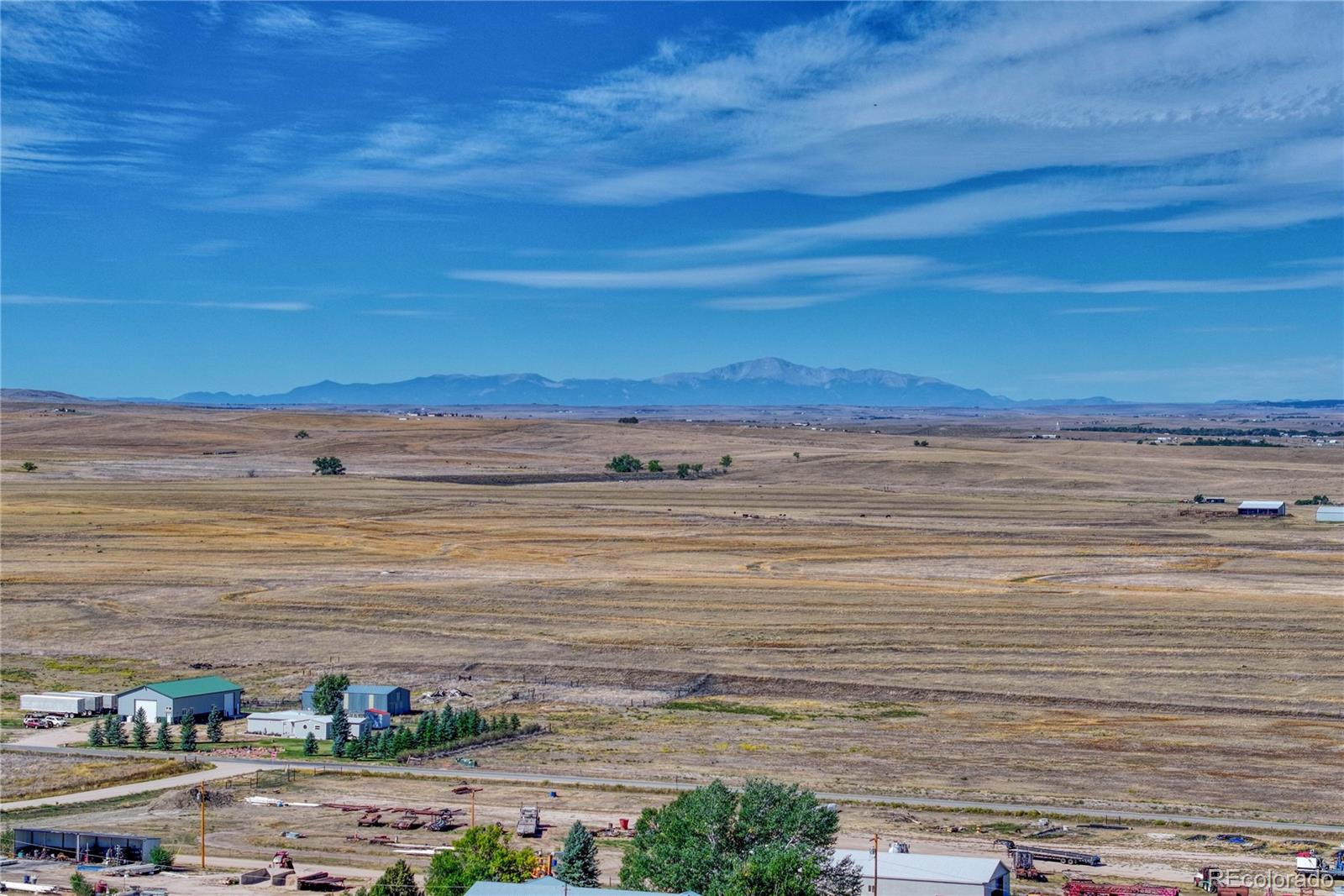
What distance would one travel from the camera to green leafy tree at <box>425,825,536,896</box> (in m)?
28.6

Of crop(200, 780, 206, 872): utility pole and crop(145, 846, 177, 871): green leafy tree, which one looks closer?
crop(145, 846, 177, 871): green leafy tree

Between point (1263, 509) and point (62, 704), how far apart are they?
110 metres

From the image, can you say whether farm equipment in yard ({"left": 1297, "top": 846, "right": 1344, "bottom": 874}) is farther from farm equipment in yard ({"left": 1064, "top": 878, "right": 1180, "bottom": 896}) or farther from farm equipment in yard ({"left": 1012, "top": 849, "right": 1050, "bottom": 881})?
farm equipment in yard ({"left": 1012, "top": 849, "right": 1050, "bottom": 881})

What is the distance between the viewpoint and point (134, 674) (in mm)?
63031

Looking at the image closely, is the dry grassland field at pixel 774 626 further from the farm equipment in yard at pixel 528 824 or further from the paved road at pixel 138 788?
the paved road at pixel 138 788

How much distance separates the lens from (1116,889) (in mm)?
32688

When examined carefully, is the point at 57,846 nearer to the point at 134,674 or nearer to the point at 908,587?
the point at 134,674

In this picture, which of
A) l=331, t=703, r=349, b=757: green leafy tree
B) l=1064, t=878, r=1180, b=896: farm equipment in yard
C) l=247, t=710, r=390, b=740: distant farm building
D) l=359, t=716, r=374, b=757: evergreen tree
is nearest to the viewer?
l=1064, t=878, r=1180, b=896: farm equipment in yard

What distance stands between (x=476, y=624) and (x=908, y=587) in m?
28.9

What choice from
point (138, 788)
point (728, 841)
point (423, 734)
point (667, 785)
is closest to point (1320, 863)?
point (728, 841)

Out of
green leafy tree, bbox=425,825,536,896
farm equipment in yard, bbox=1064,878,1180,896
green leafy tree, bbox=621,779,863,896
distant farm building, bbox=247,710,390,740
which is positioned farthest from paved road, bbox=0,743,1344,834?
green leafy tree, bbox=425,825,536,896

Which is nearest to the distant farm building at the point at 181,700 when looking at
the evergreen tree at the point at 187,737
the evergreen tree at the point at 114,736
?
the evergreen tree at the point at 187,737

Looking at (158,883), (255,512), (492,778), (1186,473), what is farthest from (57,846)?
(1186,473)

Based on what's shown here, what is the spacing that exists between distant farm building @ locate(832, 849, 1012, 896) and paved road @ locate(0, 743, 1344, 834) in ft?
31.9
